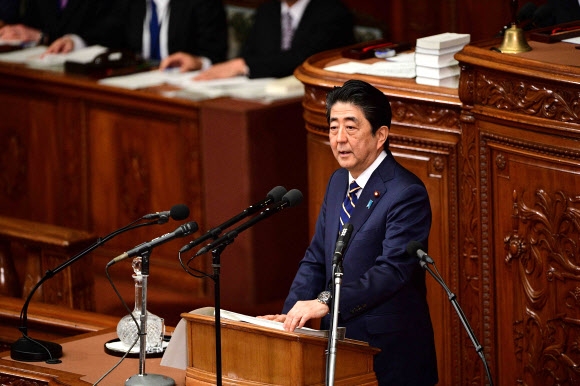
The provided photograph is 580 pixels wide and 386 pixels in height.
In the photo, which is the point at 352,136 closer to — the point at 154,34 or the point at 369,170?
the point at 369,170

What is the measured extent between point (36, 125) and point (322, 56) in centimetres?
250

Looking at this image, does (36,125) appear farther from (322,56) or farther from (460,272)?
(460,272)

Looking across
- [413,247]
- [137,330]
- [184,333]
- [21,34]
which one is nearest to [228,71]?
[21,34]

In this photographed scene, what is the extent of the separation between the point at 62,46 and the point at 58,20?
0.45 metres

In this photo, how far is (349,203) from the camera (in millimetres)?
4332

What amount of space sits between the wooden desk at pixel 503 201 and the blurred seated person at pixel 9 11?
4.31 metres

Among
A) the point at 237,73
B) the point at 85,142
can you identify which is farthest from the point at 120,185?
the point at 237,73

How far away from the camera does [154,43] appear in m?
8.28

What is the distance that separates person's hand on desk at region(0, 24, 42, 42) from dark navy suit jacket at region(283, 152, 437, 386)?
200 inches

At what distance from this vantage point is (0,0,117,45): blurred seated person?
880 cm

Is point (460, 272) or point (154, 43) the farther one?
point (154, 43)

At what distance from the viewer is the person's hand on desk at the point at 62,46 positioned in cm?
848

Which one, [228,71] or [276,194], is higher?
[276,194]

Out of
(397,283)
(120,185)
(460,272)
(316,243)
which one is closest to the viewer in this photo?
(397,283)
